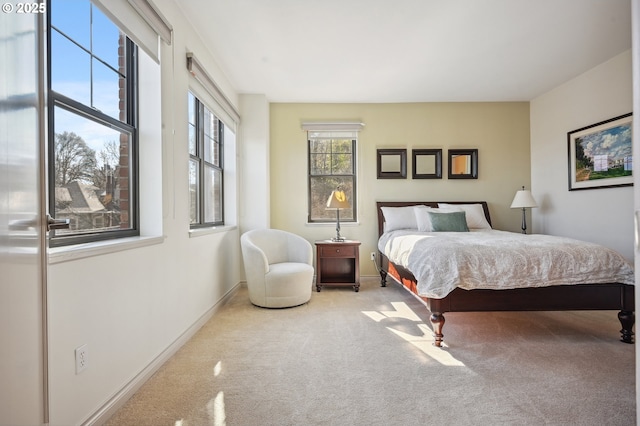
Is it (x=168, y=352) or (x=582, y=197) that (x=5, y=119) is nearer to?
(x=168, y=352)

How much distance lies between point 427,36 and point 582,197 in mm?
2771

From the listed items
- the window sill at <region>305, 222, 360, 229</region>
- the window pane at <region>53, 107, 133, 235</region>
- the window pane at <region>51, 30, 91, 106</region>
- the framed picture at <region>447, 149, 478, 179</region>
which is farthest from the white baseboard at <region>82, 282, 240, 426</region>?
the framed picture at <region>447, 149, 478, 179</region>

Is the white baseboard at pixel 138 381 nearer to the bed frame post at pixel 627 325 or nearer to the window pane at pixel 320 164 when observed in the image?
the window pane at pixel 320 164

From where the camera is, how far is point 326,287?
4469mm

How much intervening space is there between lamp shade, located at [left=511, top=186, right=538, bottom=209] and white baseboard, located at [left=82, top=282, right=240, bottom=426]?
4.11 metres

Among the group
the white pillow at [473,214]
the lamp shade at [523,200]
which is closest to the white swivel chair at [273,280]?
the white pillow at [473,214]

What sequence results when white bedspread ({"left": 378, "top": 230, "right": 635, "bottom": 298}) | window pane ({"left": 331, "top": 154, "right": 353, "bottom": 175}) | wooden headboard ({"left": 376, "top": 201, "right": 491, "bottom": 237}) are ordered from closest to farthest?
1. white bedspread ({"left": 378, "top": 230, "right": 635, "bottom": 298})
2. wooden headboard ({"left": 376, "top": 201, "right": 491, "bottom": 237})
3. window pane ({"left": 331, "top": 154, "right": 353, "bottom": 175})

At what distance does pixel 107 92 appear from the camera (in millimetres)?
1920

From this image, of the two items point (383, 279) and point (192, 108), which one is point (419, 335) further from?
point (192, 108)

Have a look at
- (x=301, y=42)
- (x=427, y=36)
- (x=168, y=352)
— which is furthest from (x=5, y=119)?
(x=427, y=36)

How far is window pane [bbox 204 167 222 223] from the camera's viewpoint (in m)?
3.63

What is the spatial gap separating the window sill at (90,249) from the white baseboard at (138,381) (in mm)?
740

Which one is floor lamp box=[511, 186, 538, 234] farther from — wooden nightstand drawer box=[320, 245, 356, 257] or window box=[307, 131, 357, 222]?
wooden nightstand drawer box=[320, 245, 356, 257]

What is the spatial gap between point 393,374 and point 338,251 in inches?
88.3
